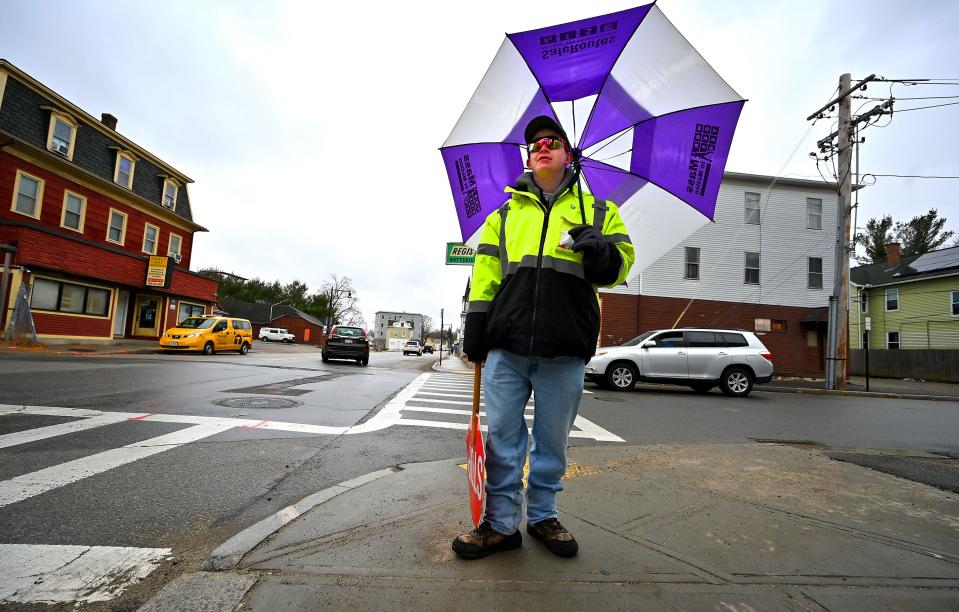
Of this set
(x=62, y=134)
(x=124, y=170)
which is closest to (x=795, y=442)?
(x=62, y=134)

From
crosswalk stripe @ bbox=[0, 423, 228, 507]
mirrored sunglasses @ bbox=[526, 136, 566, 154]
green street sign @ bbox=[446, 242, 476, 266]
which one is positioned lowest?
crosswalk stripe @ bbox=[0, 423, 228, 507]

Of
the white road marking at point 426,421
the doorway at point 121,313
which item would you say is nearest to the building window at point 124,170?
the doorway at point 121,313

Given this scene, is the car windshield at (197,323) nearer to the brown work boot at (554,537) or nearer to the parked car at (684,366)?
the parked car at (684,366)

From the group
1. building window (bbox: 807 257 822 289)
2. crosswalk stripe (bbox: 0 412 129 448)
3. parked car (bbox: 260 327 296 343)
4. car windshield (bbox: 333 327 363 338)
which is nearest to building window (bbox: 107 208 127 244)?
car windshield (bbox: 333 327 363 338)

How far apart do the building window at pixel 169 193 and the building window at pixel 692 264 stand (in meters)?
28.8

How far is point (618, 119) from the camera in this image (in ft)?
10.6

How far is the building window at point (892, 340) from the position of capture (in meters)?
30.2

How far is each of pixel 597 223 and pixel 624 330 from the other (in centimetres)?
2045

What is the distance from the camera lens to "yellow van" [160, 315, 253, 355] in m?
18.5

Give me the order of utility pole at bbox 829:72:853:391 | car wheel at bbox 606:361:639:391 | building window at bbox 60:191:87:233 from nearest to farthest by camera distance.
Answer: car wheel at bbox 606:361:639:391 < utility pole at bbox 829:72:853:391 < building window at bbox 60:191:87:233

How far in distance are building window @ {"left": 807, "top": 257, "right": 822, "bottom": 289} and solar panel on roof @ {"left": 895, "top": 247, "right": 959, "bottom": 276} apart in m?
10.9

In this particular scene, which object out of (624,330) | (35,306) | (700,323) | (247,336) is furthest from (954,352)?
(35,306)

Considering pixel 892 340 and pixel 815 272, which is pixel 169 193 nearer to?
pixel 815 272

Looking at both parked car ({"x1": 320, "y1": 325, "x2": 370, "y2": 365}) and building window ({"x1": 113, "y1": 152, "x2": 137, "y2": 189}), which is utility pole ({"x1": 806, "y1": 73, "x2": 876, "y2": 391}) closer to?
parked car ({"x1": 320, "y1": 325, "x2": 370, "y2": 365})
